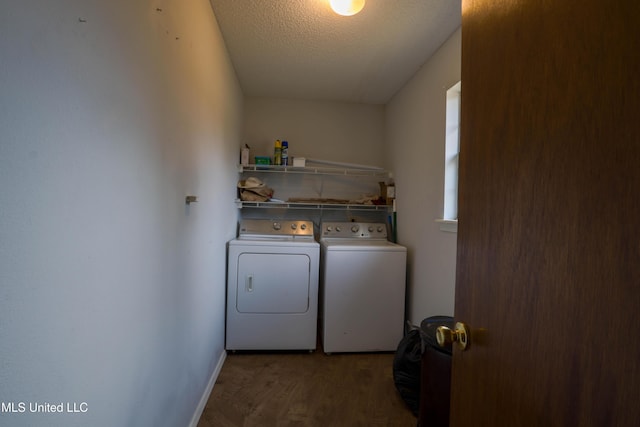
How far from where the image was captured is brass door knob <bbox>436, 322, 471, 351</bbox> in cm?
67

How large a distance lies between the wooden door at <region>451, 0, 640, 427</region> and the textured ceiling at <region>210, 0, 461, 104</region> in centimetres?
126

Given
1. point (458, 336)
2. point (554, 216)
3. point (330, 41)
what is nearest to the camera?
point (554, 216)

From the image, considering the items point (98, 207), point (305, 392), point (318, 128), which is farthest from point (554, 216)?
point (318, 128)

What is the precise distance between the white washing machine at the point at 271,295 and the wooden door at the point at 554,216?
1686mm

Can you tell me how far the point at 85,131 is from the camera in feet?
2.13

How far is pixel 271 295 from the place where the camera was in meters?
2.25

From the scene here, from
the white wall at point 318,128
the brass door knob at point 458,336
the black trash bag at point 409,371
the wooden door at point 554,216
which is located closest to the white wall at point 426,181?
the black trash bag at point 409,371

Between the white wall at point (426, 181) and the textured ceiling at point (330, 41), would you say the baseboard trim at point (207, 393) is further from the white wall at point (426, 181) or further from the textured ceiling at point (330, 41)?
the textured ceiling at point (330, 41)

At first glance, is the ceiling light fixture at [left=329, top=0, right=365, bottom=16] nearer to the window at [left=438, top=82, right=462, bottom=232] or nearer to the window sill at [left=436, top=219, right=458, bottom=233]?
the window at [left=438, top=82, right=462, bottom=232]

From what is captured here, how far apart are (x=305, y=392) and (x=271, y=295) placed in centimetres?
73

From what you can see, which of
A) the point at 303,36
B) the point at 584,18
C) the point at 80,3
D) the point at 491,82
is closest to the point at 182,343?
the point at 80,3

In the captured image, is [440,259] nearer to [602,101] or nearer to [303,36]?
[602,101]

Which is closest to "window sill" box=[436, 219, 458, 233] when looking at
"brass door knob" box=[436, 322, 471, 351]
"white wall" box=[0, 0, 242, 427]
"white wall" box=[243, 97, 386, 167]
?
"brass door knob" box=[436, 322, 471, 351]

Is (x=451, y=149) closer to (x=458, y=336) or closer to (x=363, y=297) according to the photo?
(x=363, y=297)
